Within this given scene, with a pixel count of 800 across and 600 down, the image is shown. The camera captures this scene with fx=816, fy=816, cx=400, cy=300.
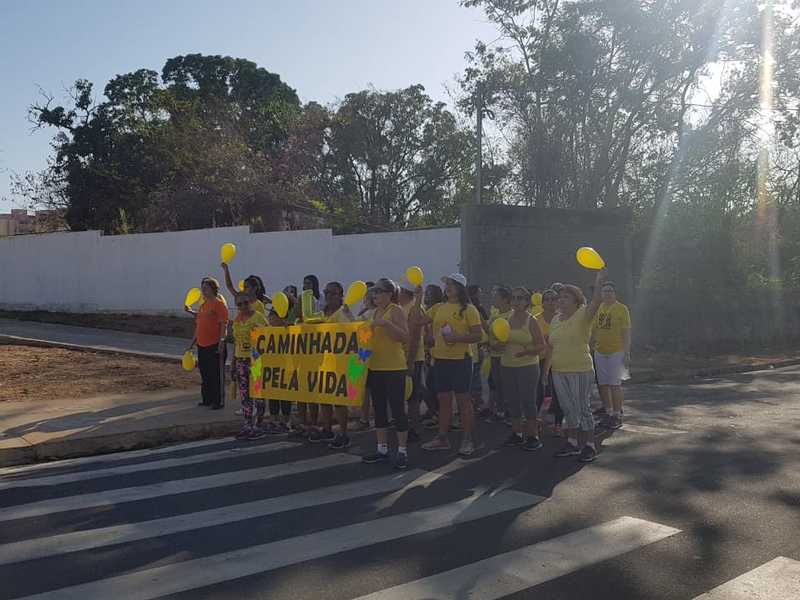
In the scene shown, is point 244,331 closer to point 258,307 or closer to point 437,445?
Answer: point 258,307

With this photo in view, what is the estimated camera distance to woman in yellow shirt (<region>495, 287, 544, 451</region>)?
8.34m

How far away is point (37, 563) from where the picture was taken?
4973 mm

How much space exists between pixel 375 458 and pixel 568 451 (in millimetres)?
1924

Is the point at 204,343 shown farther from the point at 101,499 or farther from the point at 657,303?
the point at 657,303

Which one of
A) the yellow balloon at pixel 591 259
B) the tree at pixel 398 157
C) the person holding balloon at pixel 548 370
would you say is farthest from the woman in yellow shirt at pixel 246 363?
the tree at pixel 398 157

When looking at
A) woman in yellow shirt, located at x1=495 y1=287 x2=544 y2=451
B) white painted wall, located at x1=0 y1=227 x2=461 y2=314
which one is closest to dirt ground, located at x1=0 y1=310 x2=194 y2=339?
white painted wall, located at x1=0 y1=227 x2=461 y2=314

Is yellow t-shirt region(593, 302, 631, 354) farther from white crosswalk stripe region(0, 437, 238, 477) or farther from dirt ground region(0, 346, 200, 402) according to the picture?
dirt ground region(0, 346, 200, 402)

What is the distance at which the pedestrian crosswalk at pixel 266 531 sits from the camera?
4.61 meters

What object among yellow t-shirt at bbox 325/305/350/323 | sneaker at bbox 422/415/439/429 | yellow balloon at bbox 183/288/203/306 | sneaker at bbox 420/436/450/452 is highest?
yellow balloon at bbox 183/288/203/306

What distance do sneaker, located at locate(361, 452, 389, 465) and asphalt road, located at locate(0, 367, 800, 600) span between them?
0.08 metres

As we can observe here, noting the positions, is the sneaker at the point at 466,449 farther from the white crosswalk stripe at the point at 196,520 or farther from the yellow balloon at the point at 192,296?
the yellow balloon at the point at 192,296

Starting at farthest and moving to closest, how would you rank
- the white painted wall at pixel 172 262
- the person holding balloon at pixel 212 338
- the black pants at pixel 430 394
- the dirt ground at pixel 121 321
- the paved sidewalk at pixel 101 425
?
the dirt ground at pixel 121 321
the white painted wall at pixel 172 262
the person holding balloon at pixel 212 338
the black pants at pixel 430 394
the paved sidewalk at pixel 101 425

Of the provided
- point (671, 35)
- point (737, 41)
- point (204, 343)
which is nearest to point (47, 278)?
point (204, 343)

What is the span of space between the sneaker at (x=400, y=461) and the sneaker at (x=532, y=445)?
155cm
